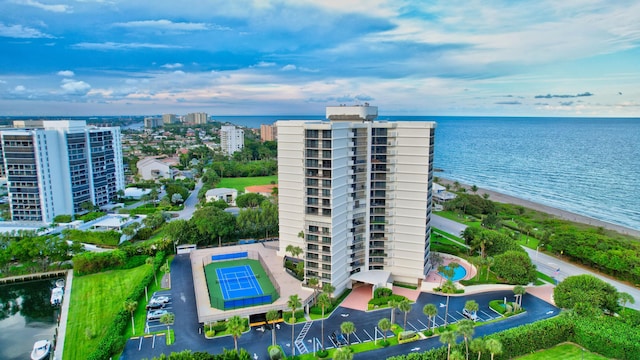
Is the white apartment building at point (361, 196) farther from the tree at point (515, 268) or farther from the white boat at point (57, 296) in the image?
the white boat at point (57, 296)

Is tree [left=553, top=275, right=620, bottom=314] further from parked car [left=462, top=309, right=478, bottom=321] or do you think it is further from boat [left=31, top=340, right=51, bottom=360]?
boat [left=31, top=340, right=51, bottom=360]

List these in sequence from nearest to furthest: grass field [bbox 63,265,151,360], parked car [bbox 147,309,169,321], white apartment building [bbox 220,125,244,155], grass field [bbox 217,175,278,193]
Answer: grass field [bbox 63,265,151,360], parked car [bbox 147,309,169,321], grass field [bbox 217,175,278,193], white apartment building [bbox 220,125,244,155]

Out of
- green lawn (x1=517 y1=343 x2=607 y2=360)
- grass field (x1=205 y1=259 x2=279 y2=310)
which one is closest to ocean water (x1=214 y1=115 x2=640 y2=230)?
green lawn (x1=517 y1=343 x2=607 y2=360)

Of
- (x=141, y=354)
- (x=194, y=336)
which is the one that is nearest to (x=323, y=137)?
(x=194, y=336)

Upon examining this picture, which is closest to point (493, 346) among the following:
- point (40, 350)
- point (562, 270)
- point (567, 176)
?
point (562, 270)

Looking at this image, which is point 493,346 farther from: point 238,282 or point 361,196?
point 238,282

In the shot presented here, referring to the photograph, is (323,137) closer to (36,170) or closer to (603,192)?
(36,170)

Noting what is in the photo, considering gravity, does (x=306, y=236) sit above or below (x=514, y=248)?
above
